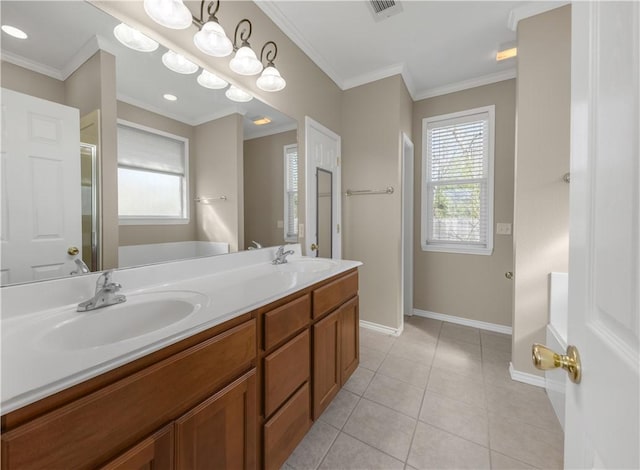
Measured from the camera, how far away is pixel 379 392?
70.5 inches

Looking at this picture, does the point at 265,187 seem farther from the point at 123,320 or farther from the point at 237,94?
the point at 123,320

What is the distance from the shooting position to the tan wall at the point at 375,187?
257cm

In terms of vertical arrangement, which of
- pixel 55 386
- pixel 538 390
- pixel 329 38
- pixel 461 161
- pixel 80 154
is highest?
pixel 329 38

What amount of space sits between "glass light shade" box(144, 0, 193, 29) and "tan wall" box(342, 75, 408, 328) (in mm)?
1899

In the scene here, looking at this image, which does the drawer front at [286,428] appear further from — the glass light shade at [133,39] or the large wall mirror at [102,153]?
the glass light shade at [133,39]

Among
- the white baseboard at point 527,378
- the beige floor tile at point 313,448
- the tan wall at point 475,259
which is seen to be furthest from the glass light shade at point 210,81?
the white baseboard at point 527,378

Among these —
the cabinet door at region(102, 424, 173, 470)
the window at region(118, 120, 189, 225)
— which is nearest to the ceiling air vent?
the window at region(118, 120, 189, 225)

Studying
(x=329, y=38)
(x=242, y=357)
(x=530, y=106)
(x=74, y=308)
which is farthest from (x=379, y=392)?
(x=329, y=38)

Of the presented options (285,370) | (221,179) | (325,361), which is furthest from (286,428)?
(221,179)

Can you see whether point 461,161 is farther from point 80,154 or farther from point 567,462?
point 80,154

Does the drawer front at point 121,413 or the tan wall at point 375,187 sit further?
the tan wall at point 375,187

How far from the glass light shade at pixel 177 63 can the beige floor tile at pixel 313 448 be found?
205 cm

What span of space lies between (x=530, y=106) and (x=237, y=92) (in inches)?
79.7

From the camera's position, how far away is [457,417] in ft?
5.11
